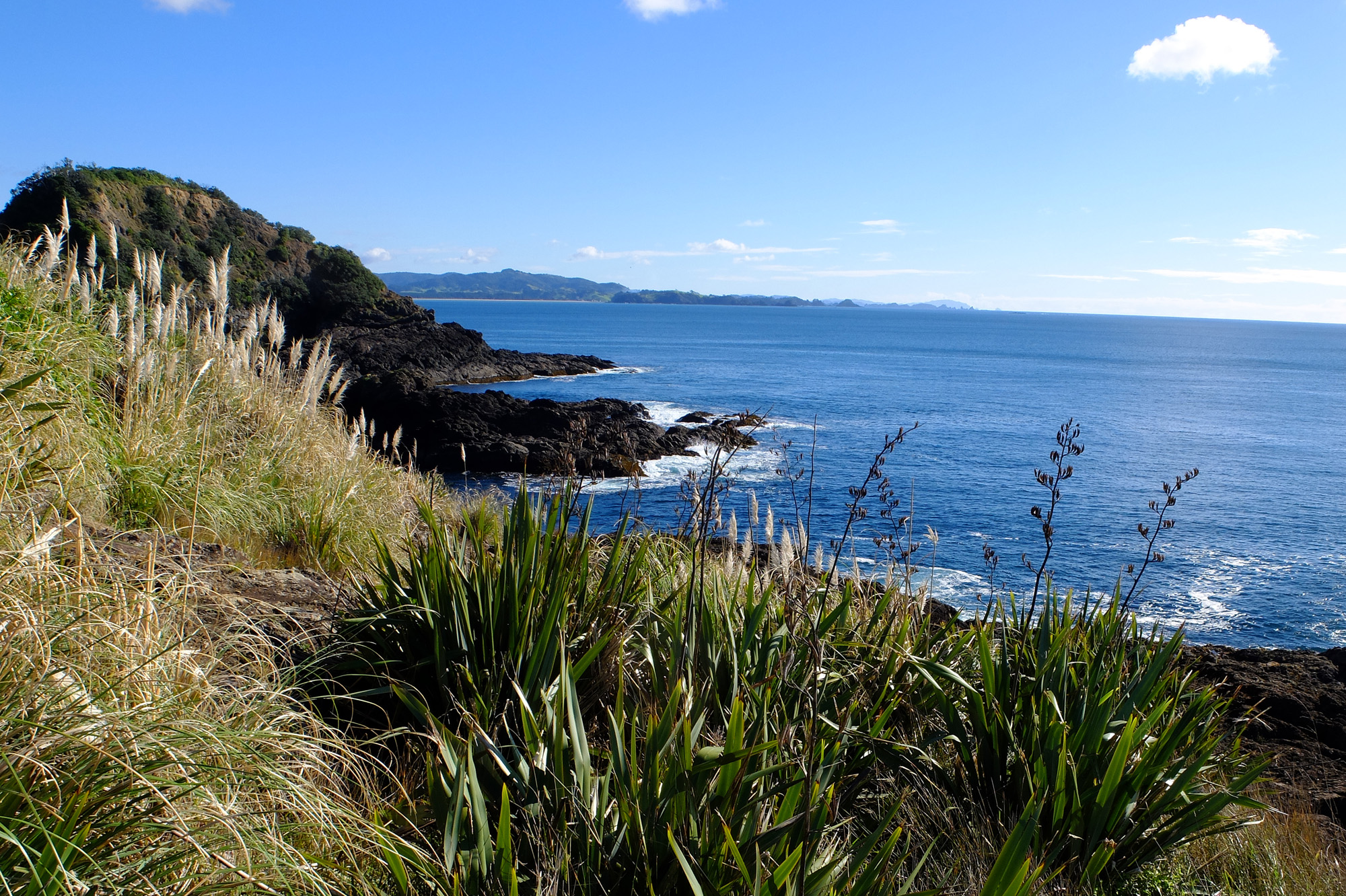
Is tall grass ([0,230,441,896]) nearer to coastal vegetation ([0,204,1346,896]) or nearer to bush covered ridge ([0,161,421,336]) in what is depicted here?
coastal vegetation ([0,204,1346,896])

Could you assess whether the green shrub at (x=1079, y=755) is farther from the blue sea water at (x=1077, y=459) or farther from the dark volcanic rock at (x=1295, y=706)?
the dark volcanic rock at (x=1295, y=706)

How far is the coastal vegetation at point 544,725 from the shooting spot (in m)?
2.37

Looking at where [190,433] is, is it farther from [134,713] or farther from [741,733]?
[741,733]

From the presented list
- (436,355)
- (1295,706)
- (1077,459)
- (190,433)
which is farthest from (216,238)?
(1295,706)

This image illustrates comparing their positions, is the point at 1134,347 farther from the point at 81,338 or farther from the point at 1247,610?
the point at 81,338

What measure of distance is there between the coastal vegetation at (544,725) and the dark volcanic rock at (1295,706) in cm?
204

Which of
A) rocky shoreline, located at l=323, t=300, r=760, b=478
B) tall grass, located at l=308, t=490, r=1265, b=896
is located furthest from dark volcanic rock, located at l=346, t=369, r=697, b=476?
tall grass, located at l=308, t=490, r=1265, b=896

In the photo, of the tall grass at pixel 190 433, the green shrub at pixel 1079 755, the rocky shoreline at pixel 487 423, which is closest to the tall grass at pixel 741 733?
the green shrub at pixel 1079 755

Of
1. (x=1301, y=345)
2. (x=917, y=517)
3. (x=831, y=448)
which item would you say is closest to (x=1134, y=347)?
(x=1301, y=345)

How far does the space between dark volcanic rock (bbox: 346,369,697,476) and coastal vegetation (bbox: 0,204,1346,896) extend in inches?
822

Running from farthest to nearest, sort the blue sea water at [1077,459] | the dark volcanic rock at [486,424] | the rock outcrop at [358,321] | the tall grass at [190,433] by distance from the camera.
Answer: the rock outcrop at [358,321]
the dark volcanic rock at [486,424]
the blue sea water at [1077,459]
the tall grass at [190,433]

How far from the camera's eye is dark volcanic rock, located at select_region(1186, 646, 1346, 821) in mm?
7617

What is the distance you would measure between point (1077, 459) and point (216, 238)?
5601 cm

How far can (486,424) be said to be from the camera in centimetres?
3241
